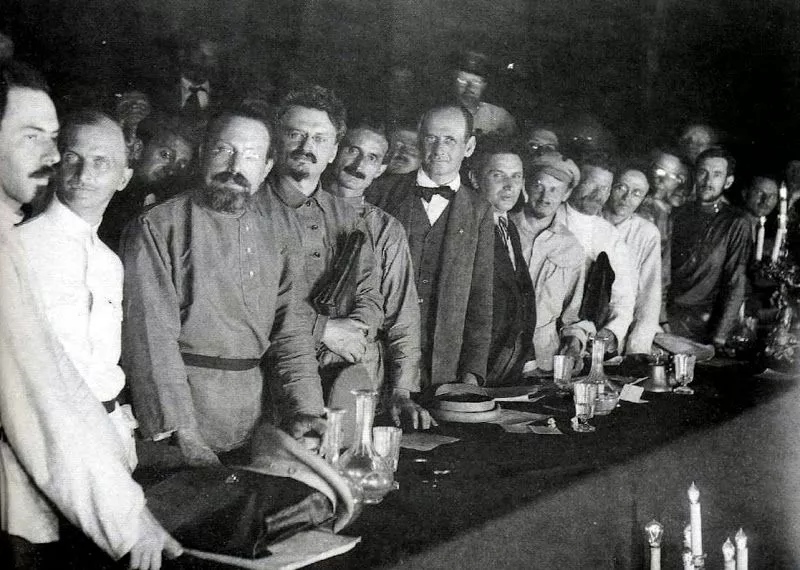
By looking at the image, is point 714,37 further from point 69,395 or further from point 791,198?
point 69,395

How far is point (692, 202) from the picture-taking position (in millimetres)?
5055

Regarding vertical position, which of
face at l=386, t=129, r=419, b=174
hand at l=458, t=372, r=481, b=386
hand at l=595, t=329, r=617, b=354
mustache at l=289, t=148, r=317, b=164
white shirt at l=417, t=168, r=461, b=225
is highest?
→ face at l=386, t=129, r=419, b=174

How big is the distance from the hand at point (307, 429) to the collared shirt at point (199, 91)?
3.57ft

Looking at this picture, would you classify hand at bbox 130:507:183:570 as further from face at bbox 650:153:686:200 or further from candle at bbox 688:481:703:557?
face at bbox 650:153:686:200

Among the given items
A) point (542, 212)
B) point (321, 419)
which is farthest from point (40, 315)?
point (542, 212)

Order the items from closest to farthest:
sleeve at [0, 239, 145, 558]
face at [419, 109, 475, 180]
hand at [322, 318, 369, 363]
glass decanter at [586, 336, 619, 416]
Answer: sleeve at [0, 239, 145, 558]
hand at [322, 318, 369, 363]
face at [419, 109, 475, 180]
glass decanter at [586, 336, 619, 416]

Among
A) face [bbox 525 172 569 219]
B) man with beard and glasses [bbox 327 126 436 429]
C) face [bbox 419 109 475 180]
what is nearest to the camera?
man with beard and glasses [bbox 327 126 436 429]

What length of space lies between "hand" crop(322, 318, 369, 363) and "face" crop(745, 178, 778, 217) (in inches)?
124

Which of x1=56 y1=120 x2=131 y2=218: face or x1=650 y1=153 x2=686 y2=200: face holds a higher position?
x1=650 y1=153 x2=686 y2=200: face

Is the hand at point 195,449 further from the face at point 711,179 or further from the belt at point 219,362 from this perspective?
the face at point 711,179

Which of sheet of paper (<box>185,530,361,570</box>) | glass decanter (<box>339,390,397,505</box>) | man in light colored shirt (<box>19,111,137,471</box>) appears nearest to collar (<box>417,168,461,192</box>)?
glass decanter (<box>339,390,397,505</box>)

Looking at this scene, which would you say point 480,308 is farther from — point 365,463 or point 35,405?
point 35,405

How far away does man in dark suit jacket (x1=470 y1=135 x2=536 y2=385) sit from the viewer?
3.76 metres

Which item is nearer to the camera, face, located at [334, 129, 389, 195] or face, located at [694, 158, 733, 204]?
face, located at [334, 129, 389, 195]
